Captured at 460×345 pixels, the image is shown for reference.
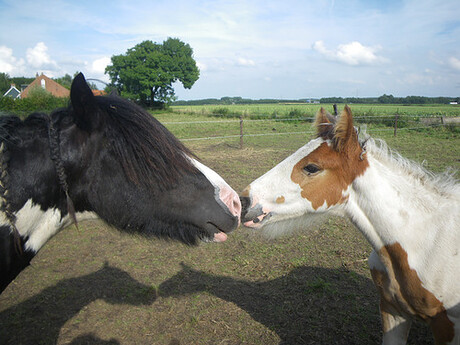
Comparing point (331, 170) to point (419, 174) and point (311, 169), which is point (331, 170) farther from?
point (419, 174)

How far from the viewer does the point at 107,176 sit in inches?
59.9

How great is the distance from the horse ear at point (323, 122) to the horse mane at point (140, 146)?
1186mm

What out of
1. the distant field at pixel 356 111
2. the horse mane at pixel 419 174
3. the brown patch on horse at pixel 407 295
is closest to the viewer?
the brown patch on horse at pixel 407 295

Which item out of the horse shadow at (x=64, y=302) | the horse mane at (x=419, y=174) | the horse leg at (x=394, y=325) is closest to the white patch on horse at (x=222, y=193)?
the horse mane at (x=419, y=174)

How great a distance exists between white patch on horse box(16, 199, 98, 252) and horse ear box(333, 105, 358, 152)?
172cm

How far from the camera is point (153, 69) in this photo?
4875 centimetres

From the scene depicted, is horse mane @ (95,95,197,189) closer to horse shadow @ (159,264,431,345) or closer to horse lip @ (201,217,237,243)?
horse lip @ (201,217,237,243)

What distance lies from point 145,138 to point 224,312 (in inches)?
99.2

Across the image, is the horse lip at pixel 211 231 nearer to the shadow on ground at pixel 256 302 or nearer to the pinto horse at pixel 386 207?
the pinto horse at pixel 386 207

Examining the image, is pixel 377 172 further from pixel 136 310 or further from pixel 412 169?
pixel 136 310

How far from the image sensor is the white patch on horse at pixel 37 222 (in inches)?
54.8

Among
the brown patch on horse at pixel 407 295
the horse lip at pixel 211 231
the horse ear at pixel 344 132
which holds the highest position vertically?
the horse ear at pixel 344 132

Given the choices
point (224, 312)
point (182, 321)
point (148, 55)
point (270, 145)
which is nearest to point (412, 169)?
point (224, 312)

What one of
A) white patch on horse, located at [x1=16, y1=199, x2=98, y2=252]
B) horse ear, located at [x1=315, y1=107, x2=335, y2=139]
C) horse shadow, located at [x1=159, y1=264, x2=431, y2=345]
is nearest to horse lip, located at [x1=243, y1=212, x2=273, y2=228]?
horse ear, located at [x1=315, y1=107, x2=335, y2=139]
